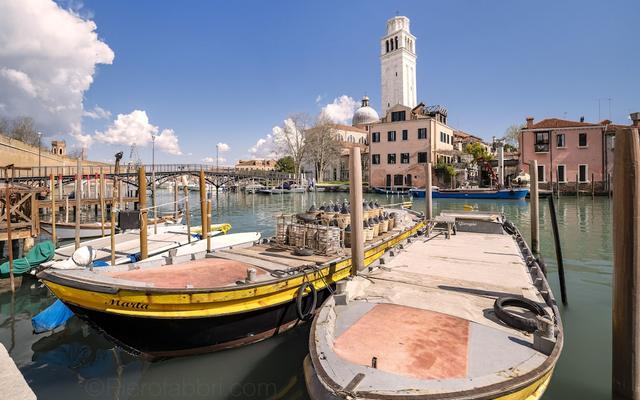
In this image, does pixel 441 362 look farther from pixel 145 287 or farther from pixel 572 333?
pixel 572 333

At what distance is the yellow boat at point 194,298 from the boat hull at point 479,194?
4088 centimetres

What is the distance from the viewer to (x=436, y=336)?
482 centimetres

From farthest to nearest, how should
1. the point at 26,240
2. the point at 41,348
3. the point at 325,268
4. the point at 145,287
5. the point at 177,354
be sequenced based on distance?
the point at 26,240 < the point at 325,268 < the point at 41,348 < the point at 177,354 < the point at 145,287

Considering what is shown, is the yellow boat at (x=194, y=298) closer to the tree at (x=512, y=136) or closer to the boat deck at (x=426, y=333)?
the boat deck at (x=426, y=333)

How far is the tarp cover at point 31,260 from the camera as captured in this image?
1176 centimetres

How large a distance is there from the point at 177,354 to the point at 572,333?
8.96 meters

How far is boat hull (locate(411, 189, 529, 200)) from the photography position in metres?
42.5

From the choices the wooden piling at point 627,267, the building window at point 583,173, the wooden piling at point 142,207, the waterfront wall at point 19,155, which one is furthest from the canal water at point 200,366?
the waterfront wall at point 19,155

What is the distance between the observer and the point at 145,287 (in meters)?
6.27

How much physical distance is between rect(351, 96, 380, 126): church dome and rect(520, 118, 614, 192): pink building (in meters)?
50.9

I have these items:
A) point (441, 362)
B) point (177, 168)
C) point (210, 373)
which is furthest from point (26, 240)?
point (177, 168)

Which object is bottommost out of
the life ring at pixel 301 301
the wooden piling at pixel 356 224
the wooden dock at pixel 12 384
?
the life ring at pixel 301 301

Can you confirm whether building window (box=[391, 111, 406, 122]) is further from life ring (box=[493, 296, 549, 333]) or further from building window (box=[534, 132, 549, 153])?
life ring (box=[493, 296, 549, 333])

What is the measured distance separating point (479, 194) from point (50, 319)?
→ 152 ft
